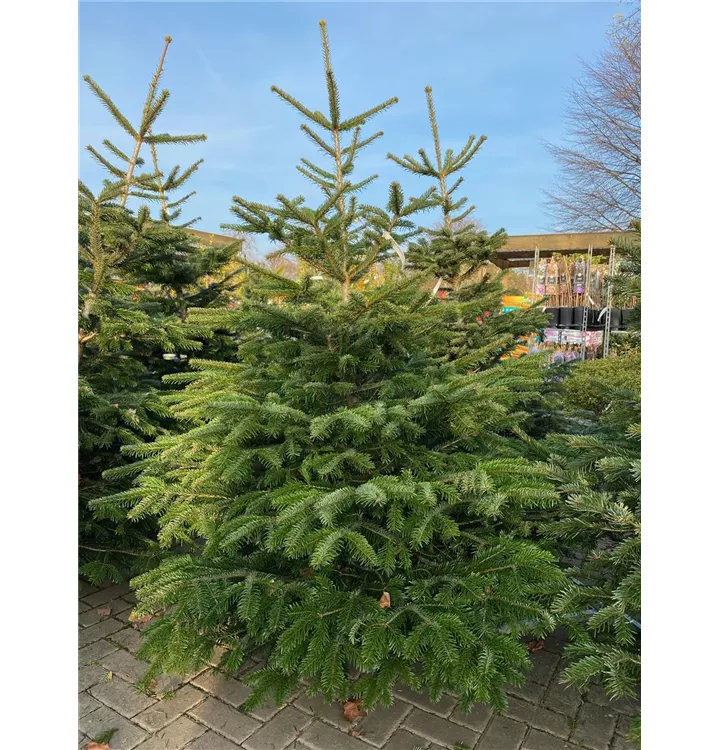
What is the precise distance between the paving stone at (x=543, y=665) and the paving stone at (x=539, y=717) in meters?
0.21

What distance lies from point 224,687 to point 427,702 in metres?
1.02

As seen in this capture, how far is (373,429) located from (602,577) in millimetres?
1169

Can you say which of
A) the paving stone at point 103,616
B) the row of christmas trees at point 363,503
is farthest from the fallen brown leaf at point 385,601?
the paving stone at point 103,616

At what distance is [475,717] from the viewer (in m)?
2.35

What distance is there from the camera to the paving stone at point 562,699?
2.40m

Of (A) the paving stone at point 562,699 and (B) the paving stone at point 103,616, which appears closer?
(A) the paving stone at point 562,699

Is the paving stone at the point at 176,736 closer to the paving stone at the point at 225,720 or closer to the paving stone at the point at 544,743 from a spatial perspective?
the paving stone at the point at 225,720

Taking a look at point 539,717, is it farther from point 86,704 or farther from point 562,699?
point 86,704

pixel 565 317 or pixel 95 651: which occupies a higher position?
pixel 565 317

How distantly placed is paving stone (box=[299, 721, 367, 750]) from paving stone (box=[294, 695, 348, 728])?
4cm

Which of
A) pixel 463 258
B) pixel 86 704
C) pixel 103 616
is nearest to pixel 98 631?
pixel 103 616

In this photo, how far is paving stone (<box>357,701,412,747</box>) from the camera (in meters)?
2.24
